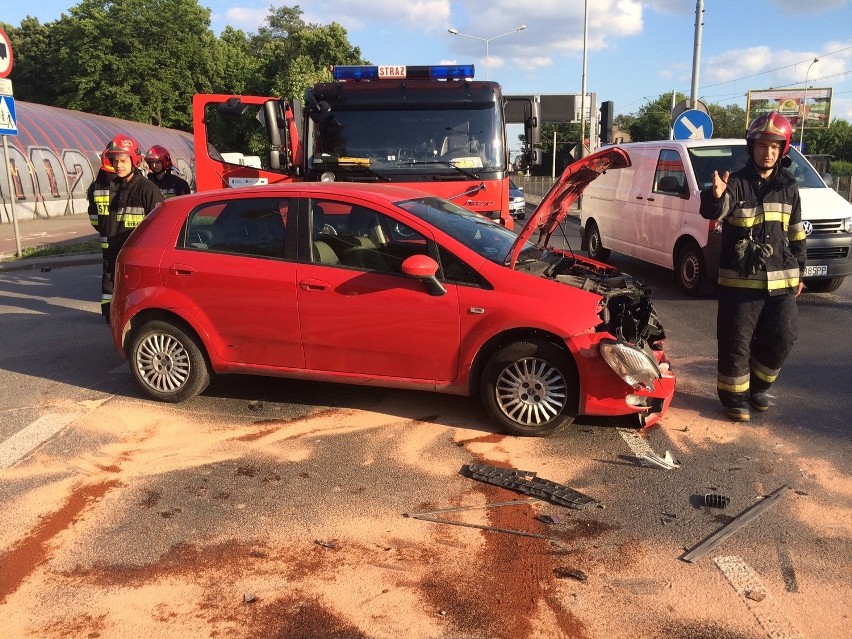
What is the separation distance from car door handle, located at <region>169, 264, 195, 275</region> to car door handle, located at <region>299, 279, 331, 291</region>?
892 millimetres

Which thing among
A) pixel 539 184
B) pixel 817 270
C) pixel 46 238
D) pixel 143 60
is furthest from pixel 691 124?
pixel 143 60

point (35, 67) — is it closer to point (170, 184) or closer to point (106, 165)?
point (170, 184)

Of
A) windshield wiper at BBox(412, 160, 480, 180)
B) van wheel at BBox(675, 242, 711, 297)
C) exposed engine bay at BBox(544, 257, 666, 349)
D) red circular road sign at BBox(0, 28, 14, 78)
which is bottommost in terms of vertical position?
van wheel at BBox(675, 242, 711, 297)

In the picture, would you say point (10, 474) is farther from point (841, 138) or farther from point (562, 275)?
point (841, 138)

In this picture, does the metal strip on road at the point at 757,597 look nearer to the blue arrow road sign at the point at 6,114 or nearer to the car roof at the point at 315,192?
the car roof at the point at 315,192

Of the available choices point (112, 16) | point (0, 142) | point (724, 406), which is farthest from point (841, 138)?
point (724, 406)

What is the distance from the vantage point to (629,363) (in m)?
4.39

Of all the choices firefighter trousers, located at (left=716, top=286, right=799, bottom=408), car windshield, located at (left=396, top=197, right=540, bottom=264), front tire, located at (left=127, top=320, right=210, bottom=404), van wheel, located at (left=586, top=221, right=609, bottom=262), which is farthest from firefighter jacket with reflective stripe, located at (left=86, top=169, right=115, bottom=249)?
van wheel, located at (left=586, top=221, right=609, bottom=262)

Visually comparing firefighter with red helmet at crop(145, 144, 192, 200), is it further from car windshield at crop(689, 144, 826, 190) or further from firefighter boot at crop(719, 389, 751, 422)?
firefighter boot at crop(719, 389, 751, 422)

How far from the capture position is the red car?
461 cm

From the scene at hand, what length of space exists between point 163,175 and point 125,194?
1.73 meters

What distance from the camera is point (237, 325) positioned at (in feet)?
17.1

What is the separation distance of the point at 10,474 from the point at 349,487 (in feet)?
6.81

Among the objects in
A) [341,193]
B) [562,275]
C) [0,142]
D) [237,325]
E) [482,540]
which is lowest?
[482,540]
